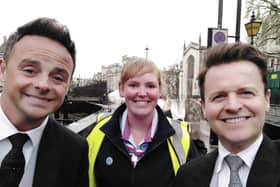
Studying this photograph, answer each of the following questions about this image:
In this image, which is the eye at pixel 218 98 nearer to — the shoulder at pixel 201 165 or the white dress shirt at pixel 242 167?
the white dress shirt at pixel 242 167

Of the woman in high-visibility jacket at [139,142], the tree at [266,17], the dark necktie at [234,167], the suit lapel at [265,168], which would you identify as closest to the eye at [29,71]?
the woman in high-visibility jacket at [139,142]

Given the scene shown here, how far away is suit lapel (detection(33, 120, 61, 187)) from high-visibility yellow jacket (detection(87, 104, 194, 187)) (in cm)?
60

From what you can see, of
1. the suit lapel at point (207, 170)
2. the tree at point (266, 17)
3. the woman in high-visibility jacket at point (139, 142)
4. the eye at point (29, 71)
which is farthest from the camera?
the tree at point (266, 17)

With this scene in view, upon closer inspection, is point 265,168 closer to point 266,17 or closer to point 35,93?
point 35,93


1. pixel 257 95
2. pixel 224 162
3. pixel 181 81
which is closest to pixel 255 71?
pixel 257 95

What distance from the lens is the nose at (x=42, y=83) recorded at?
58.6 inches

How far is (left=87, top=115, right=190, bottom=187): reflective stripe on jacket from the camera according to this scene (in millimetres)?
2174

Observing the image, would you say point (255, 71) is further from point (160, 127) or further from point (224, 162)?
point (160, 127)

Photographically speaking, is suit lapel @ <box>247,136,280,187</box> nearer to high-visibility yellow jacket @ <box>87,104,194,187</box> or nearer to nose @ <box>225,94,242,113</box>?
nose @ <box>225,94,242,113</box>

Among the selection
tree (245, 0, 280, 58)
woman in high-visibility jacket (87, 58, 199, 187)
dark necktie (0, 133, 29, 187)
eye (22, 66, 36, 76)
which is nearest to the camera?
dark necktie (0, 133, 29, 187)

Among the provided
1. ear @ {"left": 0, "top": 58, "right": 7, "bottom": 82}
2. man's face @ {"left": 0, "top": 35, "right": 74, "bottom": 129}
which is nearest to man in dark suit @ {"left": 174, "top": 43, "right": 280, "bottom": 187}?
man's face @ {"left": 0, "top": 35, "right": 74, "bottom": 129}

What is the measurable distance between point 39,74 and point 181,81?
202 feet

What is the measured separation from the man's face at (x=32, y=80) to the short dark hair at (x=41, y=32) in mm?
28

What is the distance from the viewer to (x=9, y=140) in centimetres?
149
